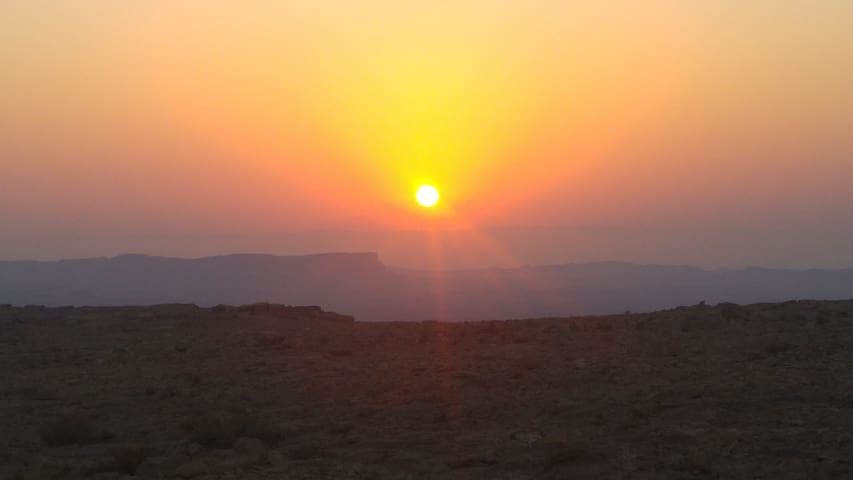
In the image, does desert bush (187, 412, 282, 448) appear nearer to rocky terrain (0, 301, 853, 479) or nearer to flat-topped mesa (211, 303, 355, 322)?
rocky terrain (0, 301, 853, 479)

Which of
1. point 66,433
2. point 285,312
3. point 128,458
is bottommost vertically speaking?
point 128,458

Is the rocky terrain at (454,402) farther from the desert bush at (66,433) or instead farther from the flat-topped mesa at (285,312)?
the flat-topped mesa at (285,312)

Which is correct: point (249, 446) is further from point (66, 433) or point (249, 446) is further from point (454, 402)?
point (454, 402)

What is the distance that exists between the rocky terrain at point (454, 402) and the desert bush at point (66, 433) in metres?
0.03

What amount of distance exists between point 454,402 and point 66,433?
22.6 ft

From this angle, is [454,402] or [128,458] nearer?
[128,458]

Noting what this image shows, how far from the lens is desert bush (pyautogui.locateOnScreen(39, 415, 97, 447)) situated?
51.7 ft

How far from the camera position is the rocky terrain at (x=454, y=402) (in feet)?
42.8

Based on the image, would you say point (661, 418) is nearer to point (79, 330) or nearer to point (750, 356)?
point (750, 356)

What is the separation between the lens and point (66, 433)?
621 inches

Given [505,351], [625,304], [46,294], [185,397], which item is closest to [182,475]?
[185,397]

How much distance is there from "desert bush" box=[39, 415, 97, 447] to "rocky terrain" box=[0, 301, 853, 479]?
3 centimetres

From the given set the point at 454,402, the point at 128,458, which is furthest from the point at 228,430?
the point at 454,402

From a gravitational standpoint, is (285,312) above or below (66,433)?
above
